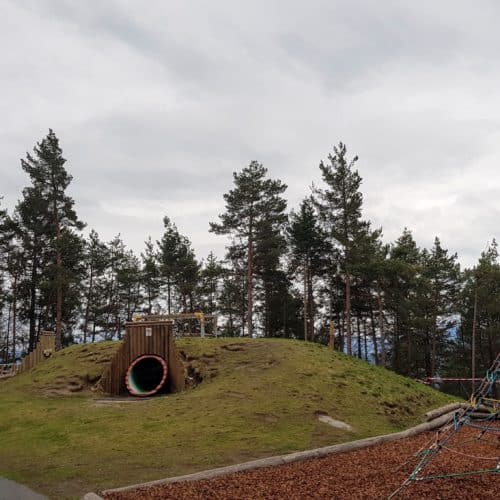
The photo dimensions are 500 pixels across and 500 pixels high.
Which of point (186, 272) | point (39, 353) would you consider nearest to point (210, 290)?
point (186, 272)

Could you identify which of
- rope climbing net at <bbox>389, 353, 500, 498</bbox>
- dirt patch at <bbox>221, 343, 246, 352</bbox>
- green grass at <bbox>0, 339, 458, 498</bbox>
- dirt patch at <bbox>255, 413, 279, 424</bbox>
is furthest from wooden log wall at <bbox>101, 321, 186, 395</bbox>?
rope climbing net at <bbox>389, 353, 500, 498</bbox>

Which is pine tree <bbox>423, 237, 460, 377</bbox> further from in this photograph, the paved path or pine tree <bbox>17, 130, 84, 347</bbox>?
the paved path

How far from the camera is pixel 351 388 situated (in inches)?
717

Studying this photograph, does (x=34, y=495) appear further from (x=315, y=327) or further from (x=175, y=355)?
(x=315, y=327)

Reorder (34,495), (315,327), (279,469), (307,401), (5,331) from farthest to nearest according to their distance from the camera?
(5,331) → (315,327) → (307,401) → (279,469) → (34,495)

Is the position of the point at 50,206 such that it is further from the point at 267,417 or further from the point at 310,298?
the point at 267,417

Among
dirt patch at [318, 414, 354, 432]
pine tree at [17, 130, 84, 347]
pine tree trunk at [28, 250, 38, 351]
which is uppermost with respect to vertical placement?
pine tree at [17, 130, 84, 347]

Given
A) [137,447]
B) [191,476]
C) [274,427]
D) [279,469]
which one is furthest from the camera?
[274,427]

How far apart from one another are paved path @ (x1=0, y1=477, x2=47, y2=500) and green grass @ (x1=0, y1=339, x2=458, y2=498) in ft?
0.83

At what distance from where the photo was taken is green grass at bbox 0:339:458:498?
1081 centimetres

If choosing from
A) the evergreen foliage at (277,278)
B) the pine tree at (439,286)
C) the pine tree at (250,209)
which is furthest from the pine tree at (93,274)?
the pine tree at (439,286)

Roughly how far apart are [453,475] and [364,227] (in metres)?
30.8

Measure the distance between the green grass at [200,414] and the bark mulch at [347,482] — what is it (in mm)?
1235

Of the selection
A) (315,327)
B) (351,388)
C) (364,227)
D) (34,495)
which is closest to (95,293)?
Result: (315,327)
